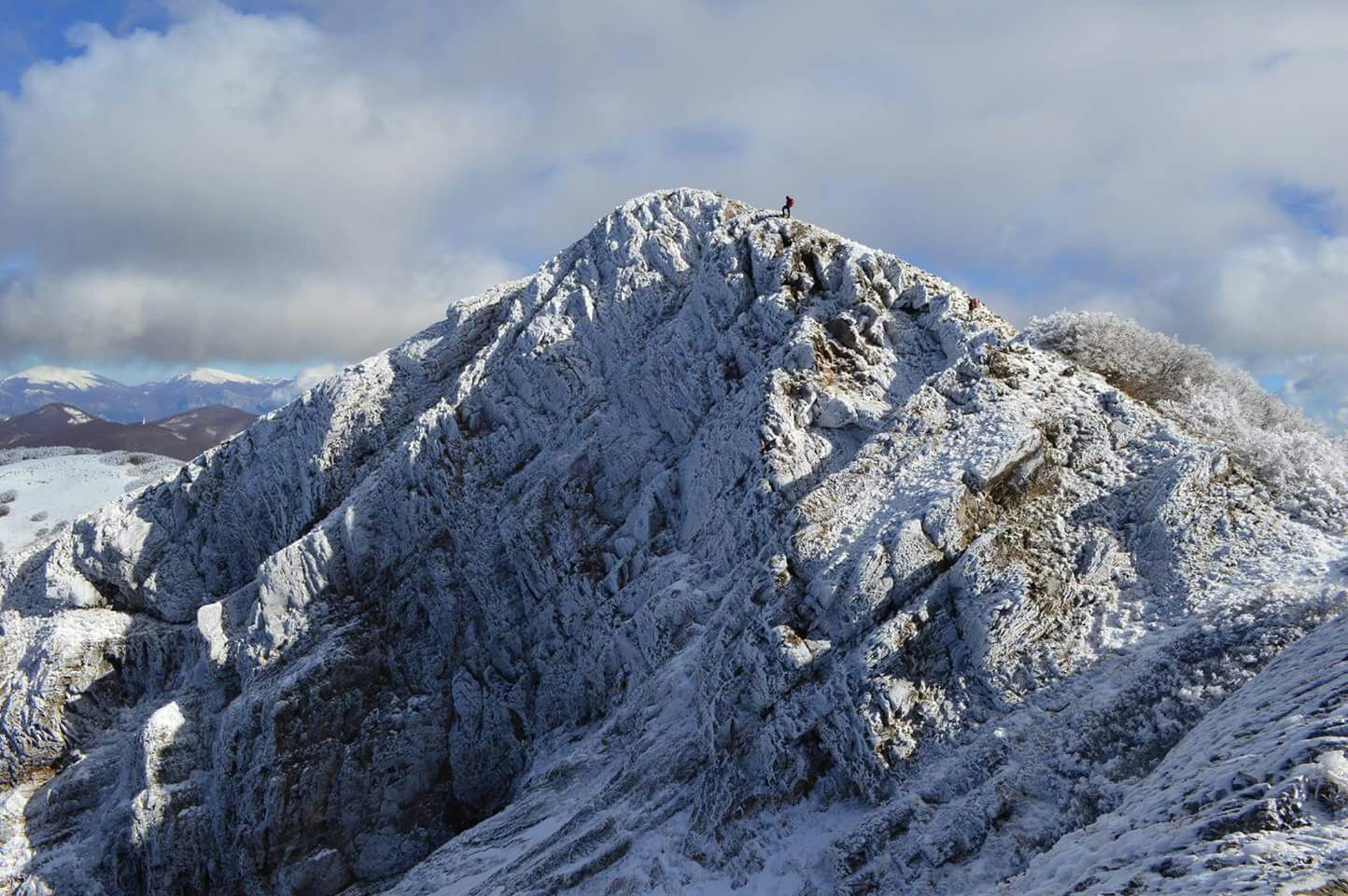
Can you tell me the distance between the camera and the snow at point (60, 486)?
95.7 metres

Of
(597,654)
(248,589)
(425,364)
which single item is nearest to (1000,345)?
(597,654)

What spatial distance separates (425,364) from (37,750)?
29942 millimetres

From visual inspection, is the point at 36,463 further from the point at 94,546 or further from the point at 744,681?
the point at 744,681

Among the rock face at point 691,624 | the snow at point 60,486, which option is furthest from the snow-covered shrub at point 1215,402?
the snow at point 60,486

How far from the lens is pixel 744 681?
74.5 ft

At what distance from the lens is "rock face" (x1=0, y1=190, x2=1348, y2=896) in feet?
56.1

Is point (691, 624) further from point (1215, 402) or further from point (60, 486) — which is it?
point (60, 486)

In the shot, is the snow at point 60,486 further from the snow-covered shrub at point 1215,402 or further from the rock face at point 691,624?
the snow-covered shrub at point 1215,402

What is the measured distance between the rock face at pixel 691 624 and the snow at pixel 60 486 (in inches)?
2205

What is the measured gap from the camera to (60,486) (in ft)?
365

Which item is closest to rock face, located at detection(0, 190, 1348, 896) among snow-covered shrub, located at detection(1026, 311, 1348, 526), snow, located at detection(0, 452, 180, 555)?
snow-covered shrub, located at detection(1026, 311, 1348, 526)

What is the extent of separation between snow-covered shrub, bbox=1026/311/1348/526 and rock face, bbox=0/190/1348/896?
A: 1.11m

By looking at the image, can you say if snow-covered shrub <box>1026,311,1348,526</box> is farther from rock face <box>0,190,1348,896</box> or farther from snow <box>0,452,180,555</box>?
snow <box>0,452,180,555</box>

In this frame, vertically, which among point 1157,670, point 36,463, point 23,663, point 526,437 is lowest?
point 1157,670
